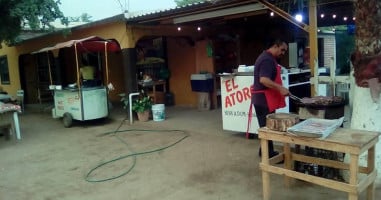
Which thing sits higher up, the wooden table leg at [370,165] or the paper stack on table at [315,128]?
the paper stack on table at [315,128]

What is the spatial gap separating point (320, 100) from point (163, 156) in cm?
267

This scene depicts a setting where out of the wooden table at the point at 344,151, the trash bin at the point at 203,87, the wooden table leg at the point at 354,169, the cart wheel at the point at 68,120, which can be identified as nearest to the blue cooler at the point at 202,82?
the trash bin at the point at 203,87

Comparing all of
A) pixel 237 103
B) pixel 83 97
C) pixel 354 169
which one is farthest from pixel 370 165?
pixel 83 97

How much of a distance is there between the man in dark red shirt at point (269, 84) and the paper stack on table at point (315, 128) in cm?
121

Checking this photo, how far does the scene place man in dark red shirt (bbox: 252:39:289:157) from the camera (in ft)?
15.6

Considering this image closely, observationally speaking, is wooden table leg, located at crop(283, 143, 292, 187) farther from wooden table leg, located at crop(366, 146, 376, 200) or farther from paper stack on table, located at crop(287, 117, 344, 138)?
wooden table leg, located at crop(366, 146, 376, 200)

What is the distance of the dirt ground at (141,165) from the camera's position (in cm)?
439

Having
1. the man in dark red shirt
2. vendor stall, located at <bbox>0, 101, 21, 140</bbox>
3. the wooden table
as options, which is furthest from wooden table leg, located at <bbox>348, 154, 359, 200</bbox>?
vendor stall, located at <bbox>0, 101, 21, 140</bbox>

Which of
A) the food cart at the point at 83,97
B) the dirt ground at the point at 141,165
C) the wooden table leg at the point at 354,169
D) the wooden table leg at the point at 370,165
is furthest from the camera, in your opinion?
the food cart at the point at 83,97

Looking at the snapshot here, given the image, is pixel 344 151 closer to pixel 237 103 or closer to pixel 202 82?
pixel 237 103

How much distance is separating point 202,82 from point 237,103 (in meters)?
3.62

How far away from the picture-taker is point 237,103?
6.70 m

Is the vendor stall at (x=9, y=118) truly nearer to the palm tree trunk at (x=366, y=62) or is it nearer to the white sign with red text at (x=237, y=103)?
the white sign with red text at (x=237, y=103)

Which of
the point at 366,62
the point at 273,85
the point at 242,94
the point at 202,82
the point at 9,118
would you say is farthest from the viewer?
the point at 202,82
